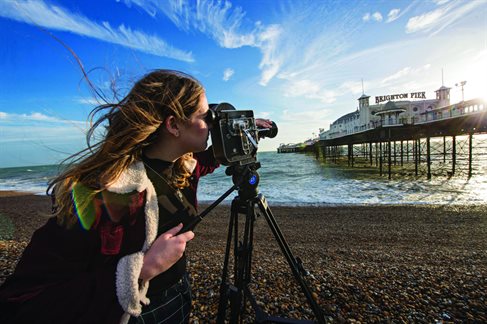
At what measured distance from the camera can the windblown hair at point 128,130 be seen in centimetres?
114

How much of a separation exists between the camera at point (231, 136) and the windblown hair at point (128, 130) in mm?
168

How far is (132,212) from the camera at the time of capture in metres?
1.18

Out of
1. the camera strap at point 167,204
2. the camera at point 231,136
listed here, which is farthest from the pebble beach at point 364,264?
the camera at point 231,136

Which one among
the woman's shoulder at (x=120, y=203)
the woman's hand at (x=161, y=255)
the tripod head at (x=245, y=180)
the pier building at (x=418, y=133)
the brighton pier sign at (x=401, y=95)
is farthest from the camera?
the brighton pier sign at (x=401, y=95)

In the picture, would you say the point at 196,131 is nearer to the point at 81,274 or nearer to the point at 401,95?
the point at 81,274

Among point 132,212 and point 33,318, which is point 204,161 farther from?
point 33,318

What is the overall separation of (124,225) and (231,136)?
30.7 inches

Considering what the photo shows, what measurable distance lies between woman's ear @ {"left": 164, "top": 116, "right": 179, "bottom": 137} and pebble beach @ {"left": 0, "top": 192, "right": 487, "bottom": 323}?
730 mm

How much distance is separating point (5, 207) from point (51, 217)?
17.0m

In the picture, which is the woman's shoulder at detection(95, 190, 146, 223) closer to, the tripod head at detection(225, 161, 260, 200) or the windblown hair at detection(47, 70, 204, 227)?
the windblown hair at detection(47, 70, 204, 227)

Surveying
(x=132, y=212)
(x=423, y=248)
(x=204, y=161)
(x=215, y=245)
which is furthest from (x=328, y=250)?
(x=132, y=212)

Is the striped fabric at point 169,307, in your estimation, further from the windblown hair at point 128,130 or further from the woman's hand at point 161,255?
the windblown hair at point 128,130

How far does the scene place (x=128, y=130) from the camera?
1295 mm

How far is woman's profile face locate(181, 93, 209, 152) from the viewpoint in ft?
4.91
